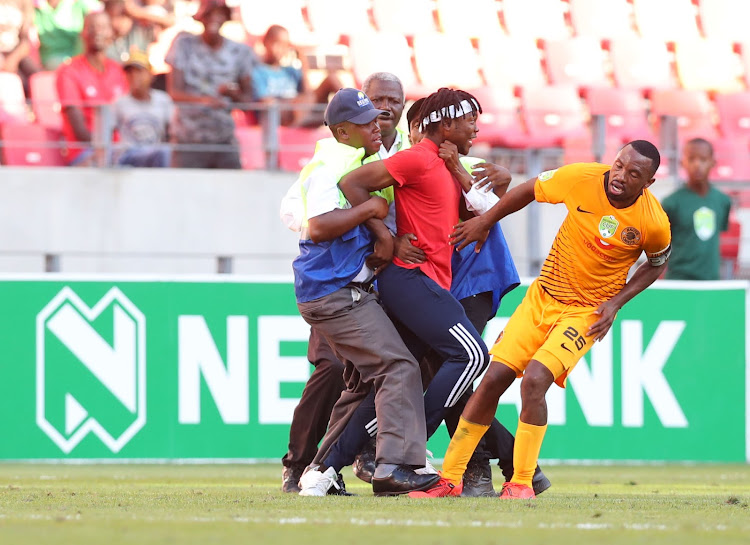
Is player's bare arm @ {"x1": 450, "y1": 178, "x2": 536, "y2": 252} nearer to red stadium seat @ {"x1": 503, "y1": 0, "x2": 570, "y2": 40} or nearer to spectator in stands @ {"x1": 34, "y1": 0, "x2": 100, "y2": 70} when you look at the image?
spectator in stands @ {"x1": 34, "y1": 0, "x2": 100, "y2": 70}

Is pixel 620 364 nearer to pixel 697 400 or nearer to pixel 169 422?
pixel 697 400

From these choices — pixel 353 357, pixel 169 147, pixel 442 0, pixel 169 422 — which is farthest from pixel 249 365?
pixel 442 0

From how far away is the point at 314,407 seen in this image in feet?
22.7

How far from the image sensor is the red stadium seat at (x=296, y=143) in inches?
487

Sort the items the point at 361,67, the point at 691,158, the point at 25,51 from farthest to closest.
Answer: the point at 361,67
the point at 25,51
the point at 691,158

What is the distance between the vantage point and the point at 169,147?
11.5m

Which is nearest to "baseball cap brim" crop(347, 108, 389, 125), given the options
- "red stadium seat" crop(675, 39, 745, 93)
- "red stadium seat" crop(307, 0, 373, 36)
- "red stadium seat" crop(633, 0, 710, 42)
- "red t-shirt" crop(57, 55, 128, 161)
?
"red t-shirt" crop(57, 55, 128, 161)

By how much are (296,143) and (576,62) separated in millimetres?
4105

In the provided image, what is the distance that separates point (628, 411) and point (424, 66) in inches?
229

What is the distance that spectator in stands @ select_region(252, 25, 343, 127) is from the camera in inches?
→ 494

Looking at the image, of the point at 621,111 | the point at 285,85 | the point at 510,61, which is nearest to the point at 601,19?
the point at 510,61

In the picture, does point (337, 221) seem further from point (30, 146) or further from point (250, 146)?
point (250, 146)

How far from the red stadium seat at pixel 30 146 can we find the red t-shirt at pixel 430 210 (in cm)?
602

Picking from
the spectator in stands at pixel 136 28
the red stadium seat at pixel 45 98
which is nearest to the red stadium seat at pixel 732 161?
the spectator in stands at pixel 136 28
